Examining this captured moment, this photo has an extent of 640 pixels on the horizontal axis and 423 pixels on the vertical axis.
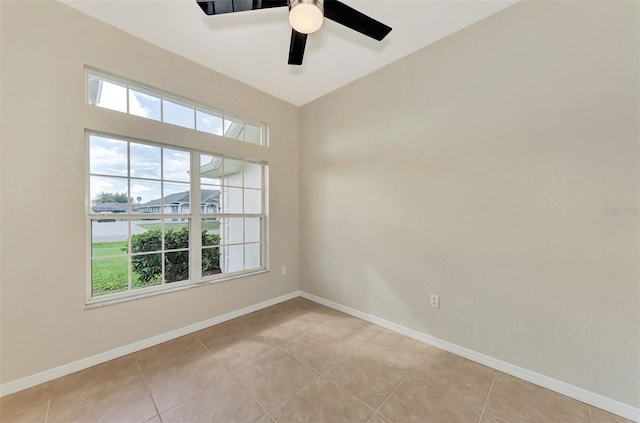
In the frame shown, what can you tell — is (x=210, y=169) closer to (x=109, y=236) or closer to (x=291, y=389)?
(x=109, y=236)

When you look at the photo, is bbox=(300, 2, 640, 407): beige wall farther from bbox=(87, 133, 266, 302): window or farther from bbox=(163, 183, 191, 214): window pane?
bbox=(163, 183, 191, 214): window pane

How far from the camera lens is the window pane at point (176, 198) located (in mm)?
2559

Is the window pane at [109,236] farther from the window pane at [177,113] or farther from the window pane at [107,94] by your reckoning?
the window pane at [177,113]

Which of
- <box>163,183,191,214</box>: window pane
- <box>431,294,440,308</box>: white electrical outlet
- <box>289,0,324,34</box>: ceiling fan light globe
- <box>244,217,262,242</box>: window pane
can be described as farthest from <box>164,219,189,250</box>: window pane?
<box>431,294,440,308</box>: white electrical outlet

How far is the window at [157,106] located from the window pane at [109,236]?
104 cm

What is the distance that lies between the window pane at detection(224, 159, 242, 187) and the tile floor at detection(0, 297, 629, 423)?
1.86 m

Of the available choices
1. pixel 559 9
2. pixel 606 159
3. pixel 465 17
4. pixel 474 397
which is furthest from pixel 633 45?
Answer: pixel 474 397

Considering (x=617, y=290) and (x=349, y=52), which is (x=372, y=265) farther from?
(x=349, y=52)

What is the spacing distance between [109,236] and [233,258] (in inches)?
50.8

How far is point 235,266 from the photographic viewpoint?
3.15 meters

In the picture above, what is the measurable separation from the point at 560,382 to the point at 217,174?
369cm

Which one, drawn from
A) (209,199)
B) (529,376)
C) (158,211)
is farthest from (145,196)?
(529,376)

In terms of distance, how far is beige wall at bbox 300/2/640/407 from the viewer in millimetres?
1574

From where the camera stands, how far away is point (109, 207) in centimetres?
221
